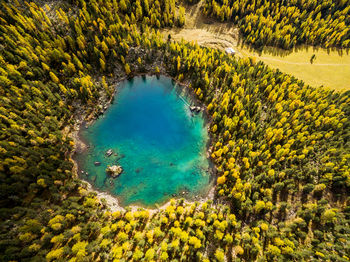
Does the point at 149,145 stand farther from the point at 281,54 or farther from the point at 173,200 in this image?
the point at 281,54

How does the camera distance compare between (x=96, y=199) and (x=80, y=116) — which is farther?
(x=80, y=116)

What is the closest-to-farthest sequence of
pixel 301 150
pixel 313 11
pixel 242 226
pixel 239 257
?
pixel 239 257
pixel 242 226
pixel 301 150
pixel 313 11

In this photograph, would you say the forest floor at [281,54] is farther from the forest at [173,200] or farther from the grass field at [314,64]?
the forest at [173,200]

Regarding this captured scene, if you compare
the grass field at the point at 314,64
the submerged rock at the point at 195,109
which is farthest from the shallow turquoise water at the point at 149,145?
the grass field at the point at 314,64

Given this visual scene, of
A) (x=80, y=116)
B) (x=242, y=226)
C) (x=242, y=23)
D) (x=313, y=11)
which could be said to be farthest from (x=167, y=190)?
(x=313, y=11)

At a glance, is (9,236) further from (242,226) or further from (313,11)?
(313,11)

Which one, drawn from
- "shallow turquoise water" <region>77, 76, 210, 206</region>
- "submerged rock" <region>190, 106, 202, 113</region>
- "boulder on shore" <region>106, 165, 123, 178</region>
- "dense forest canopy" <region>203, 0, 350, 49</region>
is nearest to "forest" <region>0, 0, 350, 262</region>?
"submerged rock" <region>190, 106, 202, 113</region>

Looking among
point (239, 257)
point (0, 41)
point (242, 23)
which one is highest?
point (242, 23)

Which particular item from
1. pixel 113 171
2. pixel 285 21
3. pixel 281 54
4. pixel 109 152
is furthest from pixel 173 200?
pixel 285 21
